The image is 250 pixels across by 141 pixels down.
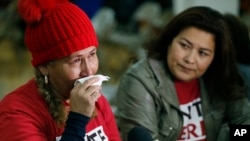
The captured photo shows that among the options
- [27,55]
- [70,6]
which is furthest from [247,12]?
[70,6]

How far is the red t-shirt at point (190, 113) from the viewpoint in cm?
231

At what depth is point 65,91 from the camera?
1652 mm

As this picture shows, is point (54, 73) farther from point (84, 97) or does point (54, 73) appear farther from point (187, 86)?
point (187, 86)

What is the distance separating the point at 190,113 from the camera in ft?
7.65

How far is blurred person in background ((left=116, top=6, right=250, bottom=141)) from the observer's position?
226cm

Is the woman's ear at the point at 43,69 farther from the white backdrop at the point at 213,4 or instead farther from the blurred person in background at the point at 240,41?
the white backdrop at the point at 213,4

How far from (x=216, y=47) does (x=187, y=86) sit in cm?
20

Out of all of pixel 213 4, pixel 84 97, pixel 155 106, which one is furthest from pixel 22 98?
pixel 213 4

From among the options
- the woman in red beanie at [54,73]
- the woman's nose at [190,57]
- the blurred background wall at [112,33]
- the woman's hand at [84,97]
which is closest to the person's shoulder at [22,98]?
the woman in red beanie at [54,73]

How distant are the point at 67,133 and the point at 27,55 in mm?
3651

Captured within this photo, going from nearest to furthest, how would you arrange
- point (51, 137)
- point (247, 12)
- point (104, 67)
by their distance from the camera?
1. point (51, 137)
2. point (247, 12)
3. point (104, 67)

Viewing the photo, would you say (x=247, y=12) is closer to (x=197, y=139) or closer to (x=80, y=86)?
(x=197, y=139)

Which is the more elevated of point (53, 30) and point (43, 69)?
point (53, 30)

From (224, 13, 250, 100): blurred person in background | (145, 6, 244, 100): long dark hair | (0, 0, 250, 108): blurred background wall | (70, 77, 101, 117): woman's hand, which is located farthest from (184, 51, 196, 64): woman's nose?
(0, 0, 250, 108): blurred background wall
